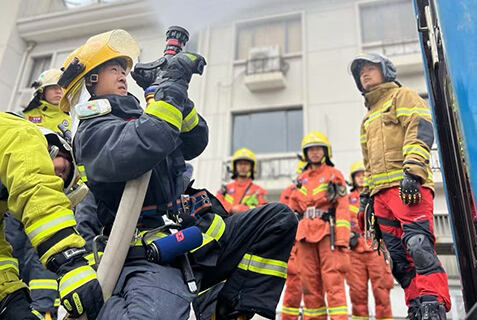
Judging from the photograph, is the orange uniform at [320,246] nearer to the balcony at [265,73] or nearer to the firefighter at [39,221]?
the firefighter at [39,221]

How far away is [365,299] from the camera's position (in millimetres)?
4449

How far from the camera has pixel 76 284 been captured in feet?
4.97

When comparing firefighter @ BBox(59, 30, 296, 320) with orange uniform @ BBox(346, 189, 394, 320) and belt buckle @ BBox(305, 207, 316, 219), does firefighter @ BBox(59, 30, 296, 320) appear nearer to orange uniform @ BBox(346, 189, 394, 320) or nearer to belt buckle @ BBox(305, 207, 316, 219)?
belt buckle @ BBox(305, 207, 316, 219)

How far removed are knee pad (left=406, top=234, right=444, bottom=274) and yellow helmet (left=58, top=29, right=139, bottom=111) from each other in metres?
2.12

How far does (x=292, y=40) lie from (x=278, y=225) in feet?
31.4

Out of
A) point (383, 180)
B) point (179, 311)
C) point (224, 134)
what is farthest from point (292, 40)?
point (179, 311)

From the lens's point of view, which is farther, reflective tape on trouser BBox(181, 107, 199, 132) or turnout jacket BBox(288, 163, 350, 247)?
turnout jacket BBox(288, 163, 350, 247)

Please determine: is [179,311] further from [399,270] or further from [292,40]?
[292,40]

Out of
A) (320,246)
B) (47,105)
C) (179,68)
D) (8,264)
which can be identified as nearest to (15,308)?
(8,264)

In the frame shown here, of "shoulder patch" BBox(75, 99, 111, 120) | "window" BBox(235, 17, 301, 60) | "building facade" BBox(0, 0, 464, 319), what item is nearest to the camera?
"shoulder patch" BBox(75, 99, 111, 120)

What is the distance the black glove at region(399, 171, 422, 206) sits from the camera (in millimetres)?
2756

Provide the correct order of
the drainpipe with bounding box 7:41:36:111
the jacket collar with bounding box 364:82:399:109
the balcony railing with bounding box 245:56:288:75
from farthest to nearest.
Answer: the drainpipe with bounding box 7:41:36:111 → the balcony railing with bounding box 245:56:288:75 → the jacket collar with bounding box 364:82:399:109

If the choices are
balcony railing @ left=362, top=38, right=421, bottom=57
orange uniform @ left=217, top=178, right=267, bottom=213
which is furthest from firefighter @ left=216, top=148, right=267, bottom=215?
balcony railing @ left=362, top=38, right=421, bottom=57

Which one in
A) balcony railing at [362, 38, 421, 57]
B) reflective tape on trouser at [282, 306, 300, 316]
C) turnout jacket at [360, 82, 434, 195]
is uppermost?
balcony railing at [362, 38, 421, 57]
